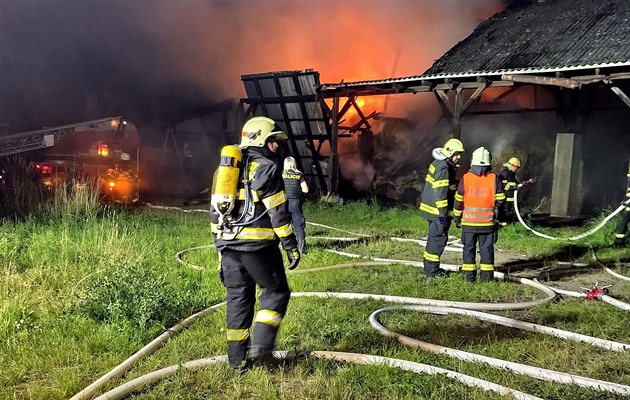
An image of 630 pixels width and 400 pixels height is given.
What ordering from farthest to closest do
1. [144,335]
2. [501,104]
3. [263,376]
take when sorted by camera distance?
→ 1. [501,104]
2. [144,335]
3. [263,376]

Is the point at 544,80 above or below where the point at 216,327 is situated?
above

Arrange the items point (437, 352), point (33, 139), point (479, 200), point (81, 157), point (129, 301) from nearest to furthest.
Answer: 1. point (437, 352)
2. point (129, 301)
3. point (479, 200)
4. point (33, 139)
5. point (81, 157)

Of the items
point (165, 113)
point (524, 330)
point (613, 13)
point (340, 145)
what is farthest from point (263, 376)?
point (165, 113)

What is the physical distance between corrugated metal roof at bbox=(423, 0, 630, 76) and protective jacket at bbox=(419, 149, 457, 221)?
15.8ft

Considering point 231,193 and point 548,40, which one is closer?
point 231,193

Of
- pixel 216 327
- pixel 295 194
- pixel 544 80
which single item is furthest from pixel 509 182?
pixel 216 327

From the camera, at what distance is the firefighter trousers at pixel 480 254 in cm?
627

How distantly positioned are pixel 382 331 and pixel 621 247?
6.15 metres

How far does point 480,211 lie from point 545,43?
24.5 feet

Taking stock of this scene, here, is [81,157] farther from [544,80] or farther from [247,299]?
[247,299]

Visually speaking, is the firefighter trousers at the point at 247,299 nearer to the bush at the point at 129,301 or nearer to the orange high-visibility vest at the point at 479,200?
the bush at the point at 129,301

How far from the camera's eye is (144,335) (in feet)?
13.9

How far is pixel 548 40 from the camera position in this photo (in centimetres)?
1188

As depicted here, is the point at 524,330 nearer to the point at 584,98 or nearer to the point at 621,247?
the point at 621,247
